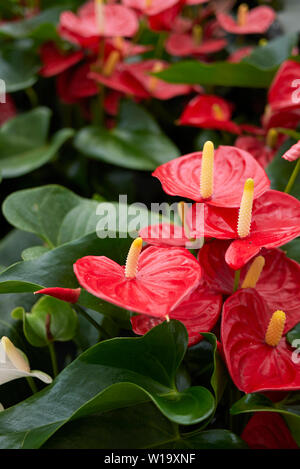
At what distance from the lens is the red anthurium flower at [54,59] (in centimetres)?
103

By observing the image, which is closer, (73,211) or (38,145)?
(73,211)

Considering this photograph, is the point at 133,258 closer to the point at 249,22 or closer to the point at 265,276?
the point at 265,276

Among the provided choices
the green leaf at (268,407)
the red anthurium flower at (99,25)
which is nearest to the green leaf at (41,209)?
the green leaf at (268,407)

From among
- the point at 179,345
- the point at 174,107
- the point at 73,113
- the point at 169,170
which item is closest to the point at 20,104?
the point at 73,113

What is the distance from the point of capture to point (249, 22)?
1105 millimetres

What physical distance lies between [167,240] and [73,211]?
176 mm

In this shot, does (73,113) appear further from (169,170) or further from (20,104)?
(169,170)

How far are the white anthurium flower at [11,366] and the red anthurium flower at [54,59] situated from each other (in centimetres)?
66

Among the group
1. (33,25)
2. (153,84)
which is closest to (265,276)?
(153,84)

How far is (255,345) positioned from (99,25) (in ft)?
2.21

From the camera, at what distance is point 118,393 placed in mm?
443

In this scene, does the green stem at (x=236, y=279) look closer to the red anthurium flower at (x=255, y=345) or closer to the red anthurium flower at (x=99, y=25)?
the red anthurium flower at (x=255, y=345)

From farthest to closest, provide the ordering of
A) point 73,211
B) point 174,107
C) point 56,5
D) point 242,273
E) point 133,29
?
point 56,5, point 174,107, point 133,29, point 73,211, point 242,273

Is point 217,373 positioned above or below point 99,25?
below
